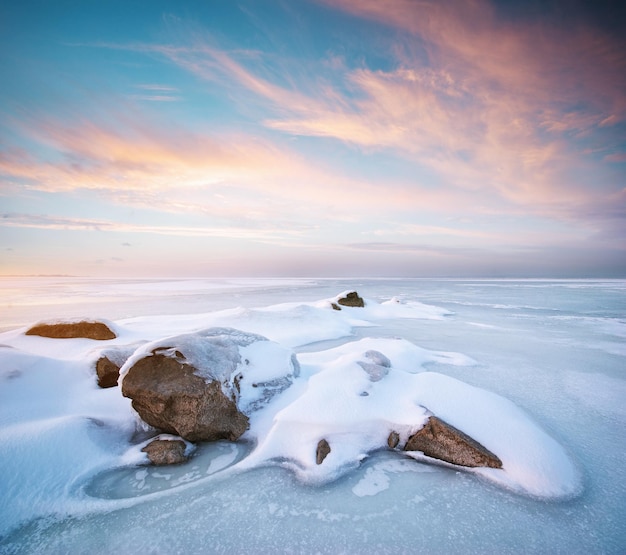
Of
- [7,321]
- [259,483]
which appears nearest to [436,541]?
[259,483]

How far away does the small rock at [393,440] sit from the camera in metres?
3.99

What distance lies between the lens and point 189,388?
13.3 ft

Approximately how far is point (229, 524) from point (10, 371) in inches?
171

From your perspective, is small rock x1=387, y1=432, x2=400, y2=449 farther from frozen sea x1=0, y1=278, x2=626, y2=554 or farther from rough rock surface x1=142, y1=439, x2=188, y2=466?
rough rock surface x1=142, y1=439, x2=188, y2=466

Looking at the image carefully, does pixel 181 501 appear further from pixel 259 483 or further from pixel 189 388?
pixel 189 388

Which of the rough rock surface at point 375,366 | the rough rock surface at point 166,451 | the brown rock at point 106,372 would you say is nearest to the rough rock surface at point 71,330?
the brown rock at point 106,372

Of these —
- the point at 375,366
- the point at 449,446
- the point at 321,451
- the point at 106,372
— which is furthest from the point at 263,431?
the point at 106,372

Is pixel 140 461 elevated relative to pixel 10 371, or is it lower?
lower

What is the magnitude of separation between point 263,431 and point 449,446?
245cm

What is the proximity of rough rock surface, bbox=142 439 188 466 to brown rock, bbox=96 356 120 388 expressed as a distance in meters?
1.96

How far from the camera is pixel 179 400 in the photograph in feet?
13.1

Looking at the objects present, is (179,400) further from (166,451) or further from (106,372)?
(106,372)

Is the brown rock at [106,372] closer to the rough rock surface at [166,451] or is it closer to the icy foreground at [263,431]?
the icy foreground at [263,431]

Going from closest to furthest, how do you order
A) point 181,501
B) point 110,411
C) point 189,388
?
point 181,501 → point 189,388 → point 110,411
